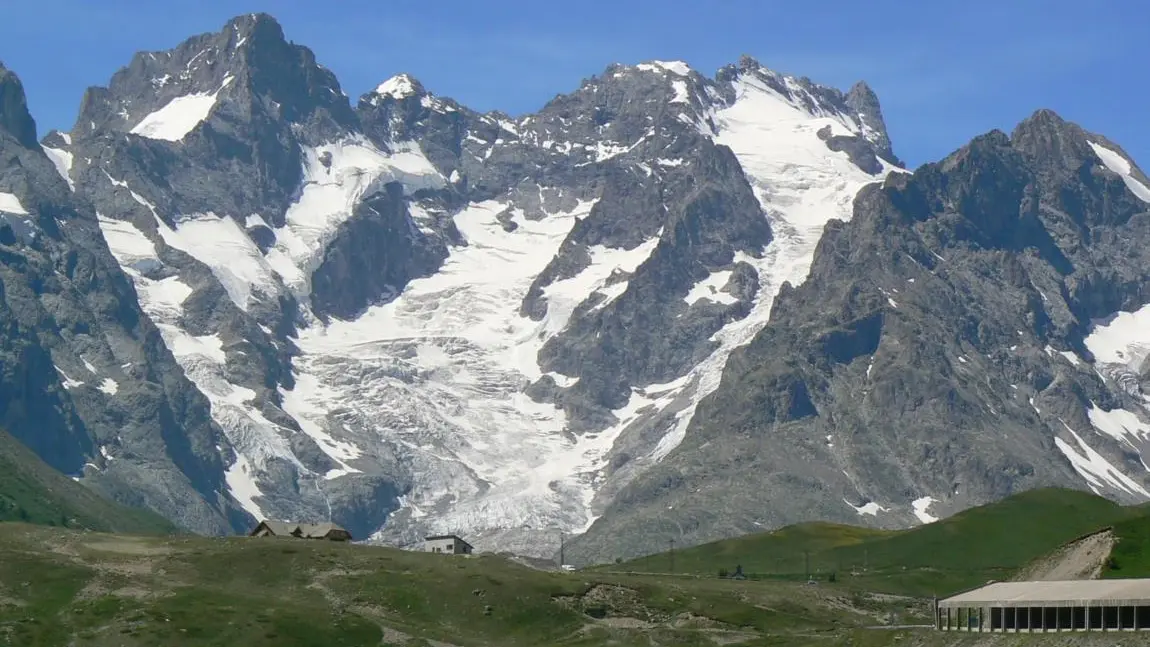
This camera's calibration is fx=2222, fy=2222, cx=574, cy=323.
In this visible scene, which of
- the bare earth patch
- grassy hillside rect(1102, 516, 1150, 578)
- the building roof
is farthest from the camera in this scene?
the bare earth patch

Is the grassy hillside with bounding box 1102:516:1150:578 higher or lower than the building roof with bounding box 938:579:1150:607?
higher

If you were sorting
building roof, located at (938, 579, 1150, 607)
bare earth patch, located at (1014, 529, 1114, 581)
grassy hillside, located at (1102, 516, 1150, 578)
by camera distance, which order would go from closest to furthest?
1. building roof, located at (938, 579, 1150, 607)
2. grassy hillside, located at (1102, 516, 1150, 578)
3. bare earth patch, located at (1014, 529, 1114, 581)

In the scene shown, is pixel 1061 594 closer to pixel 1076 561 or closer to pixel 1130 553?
pixel 1130 553

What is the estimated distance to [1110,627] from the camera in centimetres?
14850

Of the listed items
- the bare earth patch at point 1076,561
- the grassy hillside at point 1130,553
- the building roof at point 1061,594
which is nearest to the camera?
the building roof at point 1061,594

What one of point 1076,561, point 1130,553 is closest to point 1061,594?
point 1130,553

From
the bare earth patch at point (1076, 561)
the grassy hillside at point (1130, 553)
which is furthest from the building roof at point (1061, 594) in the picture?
the bare earth patch at point (1076, 561)

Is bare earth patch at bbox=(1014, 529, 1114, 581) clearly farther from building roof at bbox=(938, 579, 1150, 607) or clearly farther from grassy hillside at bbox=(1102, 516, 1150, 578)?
building roof at bbox=(938, 579, 1150, 607)

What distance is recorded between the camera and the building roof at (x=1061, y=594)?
487 feet

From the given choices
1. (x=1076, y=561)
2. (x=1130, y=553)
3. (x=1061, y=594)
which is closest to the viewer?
(x=1061, y=594)

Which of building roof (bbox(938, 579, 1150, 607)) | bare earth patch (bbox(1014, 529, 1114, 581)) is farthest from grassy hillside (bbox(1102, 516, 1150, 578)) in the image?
building roof (bbox(938, 579, 1150, 607))

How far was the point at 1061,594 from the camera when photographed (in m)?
153

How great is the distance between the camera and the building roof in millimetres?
148500

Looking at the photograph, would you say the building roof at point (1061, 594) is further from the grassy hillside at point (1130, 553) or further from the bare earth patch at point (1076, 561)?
the bare earth patch at point (1076, 561)
